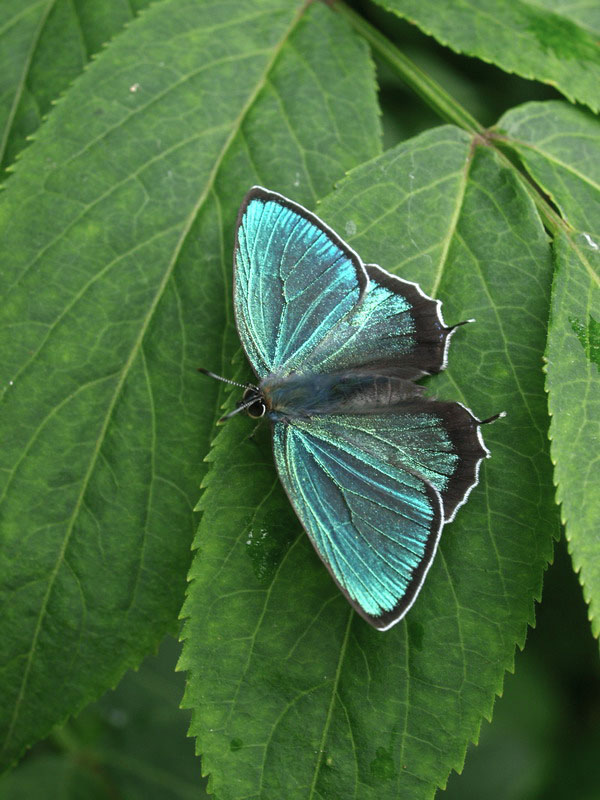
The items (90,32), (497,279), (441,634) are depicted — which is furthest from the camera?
(90,32)

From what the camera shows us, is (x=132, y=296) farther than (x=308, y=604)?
Yes

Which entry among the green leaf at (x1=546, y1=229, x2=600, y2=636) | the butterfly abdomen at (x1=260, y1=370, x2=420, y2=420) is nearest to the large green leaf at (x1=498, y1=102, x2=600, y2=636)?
the green leaf at (x1=546, y1=229, x2=600, y2=636)

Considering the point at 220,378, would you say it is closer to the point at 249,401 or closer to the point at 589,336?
the point at 249,401

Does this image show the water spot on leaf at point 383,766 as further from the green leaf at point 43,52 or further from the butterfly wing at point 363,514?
the green leaf at point 43,52

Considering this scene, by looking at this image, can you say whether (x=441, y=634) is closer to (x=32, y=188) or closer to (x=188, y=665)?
(x=188, y=665)

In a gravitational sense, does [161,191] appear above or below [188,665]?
above

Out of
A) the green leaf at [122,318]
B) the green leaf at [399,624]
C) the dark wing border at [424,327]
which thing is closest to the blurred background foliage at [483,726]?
the green leaf at [122,318]

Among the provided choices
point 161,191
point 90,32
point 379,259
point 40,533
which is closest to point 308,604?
point 40,533
